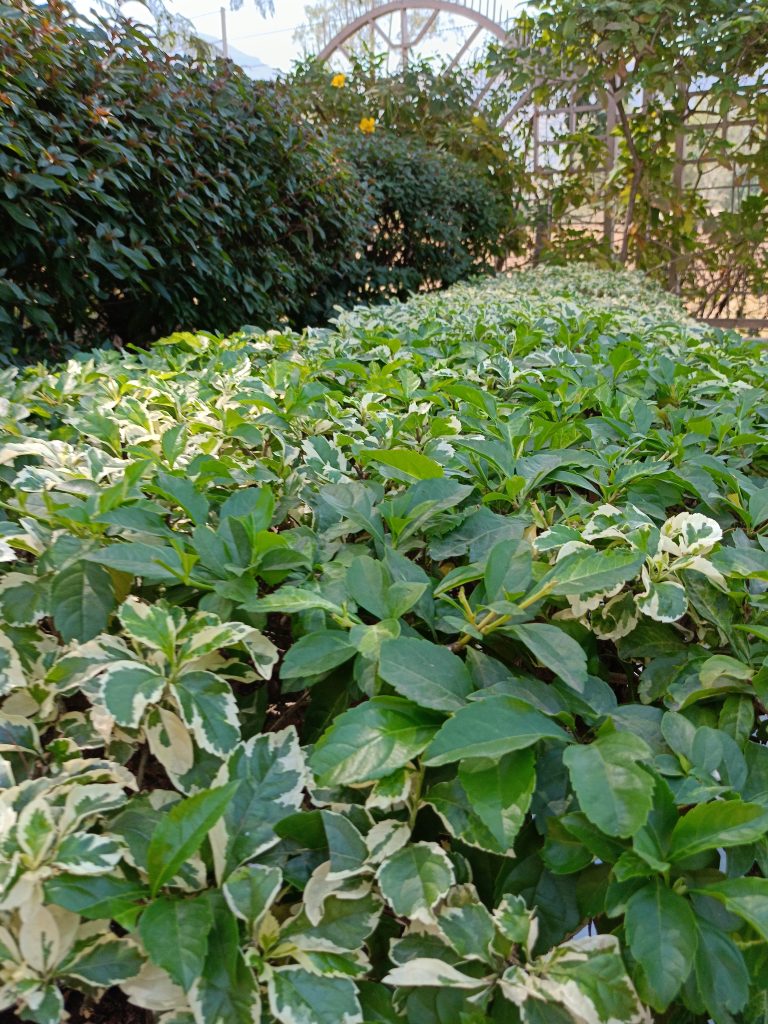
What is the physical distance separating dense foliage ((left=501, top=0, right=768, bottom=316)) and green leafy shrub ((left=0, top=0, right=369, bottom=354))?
416cm

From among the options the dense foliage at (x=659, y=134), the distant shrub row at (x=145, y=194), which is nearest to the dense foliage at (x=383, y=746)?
the distant shrub row at (x=145, y=194)

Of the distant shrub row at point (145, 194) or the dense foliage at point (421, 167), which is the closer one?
the distant shrub row at point (145, 194)

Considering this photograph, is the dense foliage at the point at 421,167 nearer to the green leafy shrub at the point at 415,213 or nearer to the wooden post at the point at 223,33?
the green leafy shrub at the point at 415,213

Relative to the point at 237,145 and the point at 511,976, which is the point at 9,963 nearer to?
the point at 511,976

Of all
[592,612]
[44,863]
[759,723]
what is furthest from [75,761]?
[759,723]

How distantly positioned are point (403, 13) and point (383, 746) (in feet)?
39.4

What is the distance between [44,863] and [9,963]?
65 mm

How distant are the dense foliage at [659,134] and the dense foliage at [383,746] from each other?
24.8ft

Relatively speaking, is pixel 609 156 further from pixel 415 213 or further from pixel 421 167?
pixel 415 213

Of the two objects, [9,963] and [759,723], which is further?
[759,723]

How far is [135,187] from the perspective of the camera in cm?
312

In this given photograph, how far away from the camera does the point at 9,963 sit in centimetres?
53

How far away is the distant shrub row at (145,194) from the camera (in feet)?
9.16

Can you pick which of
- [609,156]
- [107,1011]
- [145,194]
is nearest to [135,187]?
[145,194]
